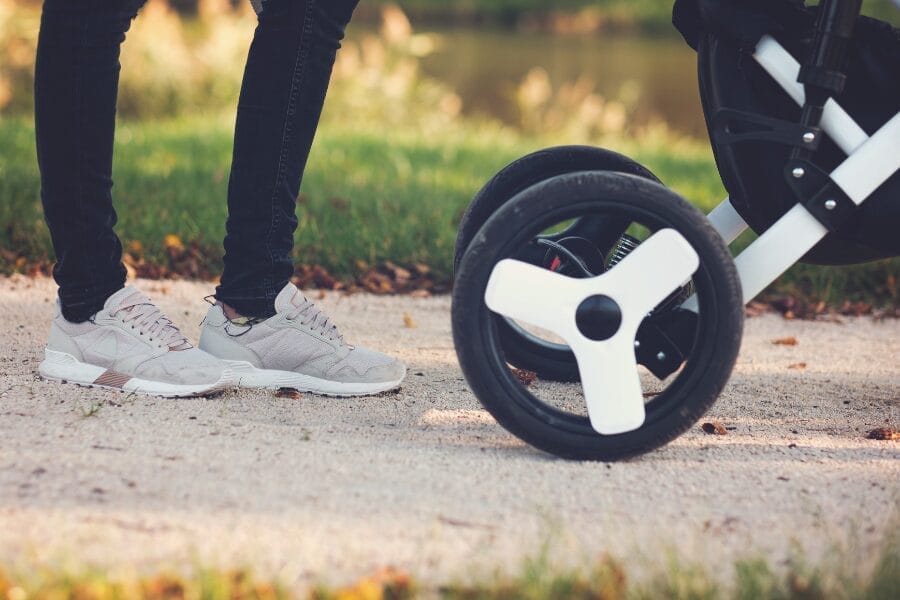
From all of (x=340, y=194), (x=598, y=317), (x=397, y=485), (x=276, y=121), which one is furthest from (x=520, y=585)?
(x=340, y=194)

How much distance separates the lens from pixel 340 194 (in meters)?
5.30

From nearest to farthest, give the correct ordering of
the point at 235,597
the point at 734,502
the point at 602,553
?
the point at 235,597, the point at 602,553, the point at 734,502

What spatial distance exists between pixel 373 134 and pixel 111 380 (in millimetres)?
4902

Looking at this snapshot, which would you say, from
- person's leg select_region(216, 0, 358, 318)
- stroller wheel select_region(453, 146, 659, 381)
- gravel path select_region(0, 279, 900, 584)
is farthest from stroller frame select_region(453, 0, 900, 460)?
person's leg select_region(216, 0, 358, 318)

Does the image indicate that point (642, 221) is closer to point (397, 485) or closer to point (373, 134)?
point (397, 485)

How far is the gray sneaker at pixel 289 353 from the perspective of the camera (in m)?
2.72

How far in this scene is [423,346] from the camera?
3.42 meters

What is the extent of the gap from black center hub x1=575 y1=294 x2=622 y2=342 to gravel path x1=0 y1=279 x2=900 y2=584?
0.88 feet

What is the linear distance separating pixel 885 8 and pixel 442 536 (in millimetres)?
19396

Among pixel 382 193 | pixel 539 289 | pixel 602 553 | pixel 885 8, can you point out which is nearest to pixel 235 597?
pixel 602 553

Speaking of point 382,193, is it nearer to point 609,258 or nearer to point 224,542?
point 609,258

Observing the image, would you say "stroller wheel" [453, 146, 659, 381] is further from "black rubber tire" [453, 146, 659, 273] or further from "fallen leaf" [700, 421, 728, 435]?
"fallen leaf" [700, 421, 728, 435]

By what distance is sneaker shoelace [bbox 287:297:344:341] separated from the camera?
8.99 ft

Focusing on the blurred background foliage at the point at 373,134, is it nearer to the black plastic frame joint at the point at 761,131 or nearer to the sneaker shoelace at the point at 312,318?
the sneaker shoelace at the point at 312,318
